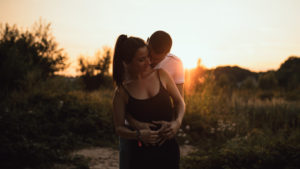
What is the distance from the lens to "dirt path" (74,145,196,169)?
505cm

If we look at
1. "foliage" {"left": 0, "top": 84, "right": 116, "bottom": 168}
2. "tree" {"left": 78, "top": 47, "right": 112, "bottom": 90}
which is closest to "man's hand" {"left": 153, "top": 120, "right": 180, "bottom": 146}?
"foliage" {"left": 0, "top": 84, "right": 116, "bottom": 168}

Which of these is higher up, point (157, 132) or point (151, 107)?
point (151, 107)

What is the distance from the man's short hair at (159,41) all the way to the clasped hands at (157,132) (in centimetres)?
84

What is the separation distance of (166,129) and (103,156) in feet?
14.8

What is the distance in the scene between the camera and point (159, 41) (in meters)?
2.25

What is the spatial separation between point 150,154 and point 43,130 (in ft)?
19.7

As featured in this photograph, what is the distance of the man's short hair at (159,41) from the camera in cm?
226

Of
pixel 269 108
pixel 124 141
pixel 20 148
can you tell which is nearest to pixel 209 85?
pixel 269 108

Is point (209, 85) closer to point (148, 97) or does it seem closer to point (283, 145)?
point (283, 145)

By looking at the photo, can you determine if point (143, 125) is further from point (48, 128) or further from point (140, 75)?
point (48, 128)

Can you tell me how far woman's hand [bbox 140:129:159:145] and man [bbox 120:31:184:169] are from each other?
5cm

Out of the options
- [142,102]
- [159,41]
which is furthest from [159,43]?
[142,102]

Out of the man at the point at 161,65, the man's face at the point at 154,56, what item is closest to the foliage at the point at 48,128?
the man at the point at 161,65

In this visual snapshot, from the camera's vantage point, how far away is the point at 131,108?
5.53ft
